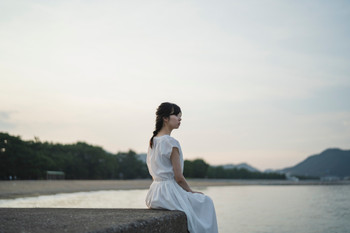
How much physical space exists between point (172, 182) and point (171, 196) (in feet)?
0.56

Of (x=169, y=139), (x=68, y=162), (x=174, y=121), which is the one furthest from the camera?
(x=68, y=162)

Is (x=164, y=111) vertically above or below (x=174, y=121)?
above

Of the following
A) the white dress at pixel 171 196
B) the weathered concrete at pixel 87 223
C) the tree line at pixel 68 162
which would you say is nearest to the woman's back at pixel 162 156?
the white dress at pixel 171 196

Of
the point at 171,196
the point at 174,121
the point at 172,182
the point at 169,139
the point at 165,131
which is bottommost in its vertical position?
the point at 171,196

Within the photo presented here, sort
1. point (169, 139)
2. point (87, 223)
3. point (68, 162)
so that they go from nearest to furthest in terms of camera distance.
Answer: point (87, 223) → point (169, 139) → point (68, 162)

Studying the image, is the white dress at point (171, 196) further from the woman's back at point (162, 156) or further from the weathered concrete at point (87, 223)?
the weathered concrete at point (87, 223)

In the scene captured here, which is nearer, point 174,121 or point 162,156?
point 162,156

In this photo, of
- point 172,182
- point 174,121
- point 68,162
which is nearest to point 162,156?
point 172,182

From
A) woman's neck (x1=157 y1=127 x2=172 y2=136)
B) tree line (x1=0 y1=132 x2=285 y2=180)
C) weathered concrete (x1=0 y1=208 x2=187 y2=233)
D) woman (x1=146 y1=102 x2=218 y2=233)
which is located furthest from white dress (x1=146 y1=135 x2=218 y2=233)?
tree line (x1=0 y1=132 x2=285 y2=180)

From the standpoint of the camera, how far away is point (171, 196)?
4148mm

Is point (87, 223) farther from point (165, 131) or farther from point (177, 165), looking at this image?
point (165, 131)

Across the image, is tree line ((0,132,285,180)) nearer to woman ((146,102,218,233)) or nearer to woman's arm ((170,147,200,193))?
woman ((146,102,218,233))

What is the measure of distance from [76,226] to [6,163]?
55521mm

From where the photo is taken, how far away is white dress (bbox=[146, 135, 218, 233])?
4027 millimetres
